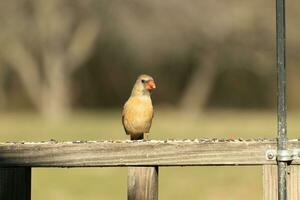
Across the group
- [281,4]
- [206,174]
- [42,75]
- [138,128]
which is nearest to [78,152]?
[281,4]

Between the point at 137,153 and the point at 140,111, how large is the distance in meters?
3.31

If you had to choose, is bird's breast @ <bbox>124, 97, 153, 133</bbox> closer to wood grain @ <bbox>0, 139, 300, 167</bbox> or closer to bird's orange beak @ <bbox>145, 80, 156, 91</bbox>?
bird's orange beak @ <bbox>145, 80, 156, 91</bbox>

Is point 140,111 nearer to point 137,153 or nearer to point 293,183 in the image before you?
point 137,153

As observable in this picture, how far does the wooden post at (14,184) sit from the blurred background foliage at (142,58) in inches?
1232

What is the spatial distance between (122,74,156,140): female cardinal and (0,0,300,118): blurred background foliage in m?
34.0

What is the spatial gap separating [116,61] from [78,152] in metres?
46.9

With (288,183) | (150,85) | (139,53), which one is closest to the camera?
(288,183)

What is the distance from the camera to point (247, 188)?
15.3 metres

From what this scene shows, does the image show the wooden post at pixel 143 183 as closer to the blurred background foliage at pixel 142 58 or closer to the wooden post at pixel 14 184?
the wooden post at pixel 14 184

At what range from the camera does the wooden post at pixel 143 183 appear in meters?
3.17

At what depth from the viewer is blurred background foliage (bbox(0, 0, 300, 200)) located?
42.1 meters

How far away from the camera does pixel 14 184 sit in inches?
129

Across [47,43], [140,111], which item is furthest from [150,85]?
[47,43]

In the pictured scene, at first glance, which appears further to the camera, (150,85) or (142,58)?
(142,58)
